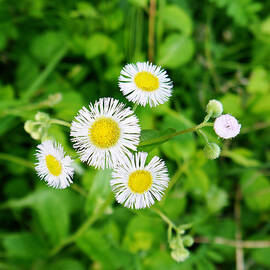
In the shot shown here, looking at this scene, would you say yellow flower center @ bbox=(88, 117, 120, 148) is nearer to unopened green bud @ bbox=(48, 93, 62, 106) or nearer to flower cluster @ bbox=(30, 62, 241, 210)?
flower cluster @ bbox=(30, 62, 241, 210)

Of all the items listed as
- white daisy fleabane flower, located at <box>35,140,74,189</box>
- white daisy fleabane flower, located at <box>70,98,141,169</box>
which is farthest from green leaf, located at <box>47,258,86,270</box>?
white daisy fleabane flower, located at <box>70,98,141,169</box>

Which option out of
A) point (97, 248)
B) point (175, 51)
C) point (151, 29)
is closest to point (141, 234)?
point (97, 248)

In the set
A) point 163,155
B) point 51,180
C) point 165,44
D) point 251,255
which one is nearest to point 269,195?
point 251,255

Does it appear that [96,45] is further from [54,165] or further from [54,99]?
A: [54,165]

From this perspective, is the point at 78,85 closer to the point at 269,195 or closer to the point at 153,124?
the point at 153,124

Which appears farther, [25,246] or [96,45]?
[96,45]
